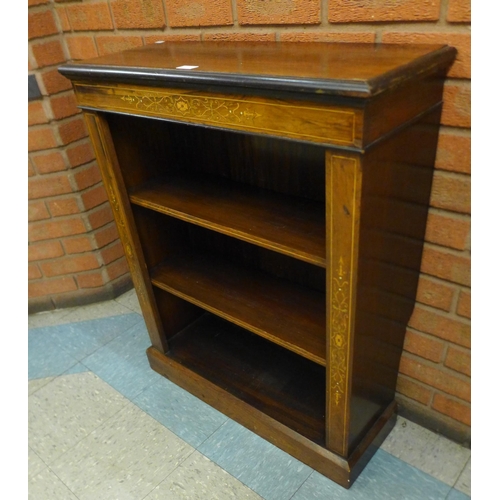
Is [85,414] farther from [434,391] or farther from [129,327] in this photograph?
[434,391]

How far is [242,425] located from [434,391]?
2.02 feet

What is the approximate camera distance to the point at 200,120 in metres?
0.99

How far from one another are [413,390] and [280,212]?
0.72 m

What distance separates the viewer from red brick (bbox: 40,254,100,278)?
204cm

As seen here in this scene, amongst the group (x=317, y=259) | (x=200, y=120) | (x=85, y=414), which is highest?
(x=200, y=120)

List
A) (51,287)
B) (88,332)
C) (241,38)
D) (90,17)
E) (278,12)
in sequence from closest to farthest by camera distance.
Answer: (278,12) < (241,38) < (90,17) < (88,332) < (51,287)

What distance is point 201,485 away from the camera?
1.35 metres

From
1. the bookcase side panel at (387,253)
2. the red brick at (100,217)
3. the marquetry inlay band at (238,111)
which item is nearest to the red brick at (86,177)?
the red brick at (100,217)

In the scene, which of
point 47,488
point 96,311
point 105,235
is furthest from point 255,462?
point 105,235

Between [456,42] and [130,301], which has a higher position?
[456,42]

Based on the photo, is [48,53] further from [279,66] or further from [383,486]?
[383,486]

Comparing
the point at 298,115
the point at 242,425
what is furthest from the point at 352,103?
the point at 242,425

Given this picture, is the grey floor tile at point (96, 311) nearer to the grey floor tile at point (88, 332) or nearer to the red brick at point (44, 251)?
the grey floor tile at point (88, 332)

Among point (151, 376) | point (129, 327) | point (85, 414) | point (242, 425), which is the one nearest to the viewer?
Answer: point (242, 425)
